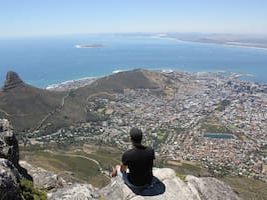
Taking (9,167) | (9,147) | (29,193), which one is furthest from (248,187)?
(9,167)

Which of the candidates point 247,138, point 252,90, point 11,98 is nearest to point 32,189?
point 247,138

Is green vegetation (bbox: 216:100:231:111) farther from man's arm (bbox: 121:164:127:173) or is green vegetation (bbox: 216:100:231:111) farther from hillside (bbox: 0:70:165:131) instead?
man's arm (bbox: 121:164:127:173)

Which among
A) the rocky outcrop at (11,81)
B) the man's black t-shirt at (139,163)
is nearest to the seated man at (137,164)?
the man's black t-shirt at (139,163)

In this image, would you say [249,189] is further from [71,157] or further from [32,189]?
[32,189]

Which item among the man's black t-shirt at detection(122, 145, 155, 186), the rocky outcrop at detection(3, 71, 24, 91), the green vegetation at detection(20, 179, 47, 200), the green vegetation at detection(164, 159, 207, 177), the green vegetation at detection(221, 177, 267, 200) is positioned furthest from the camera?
the rocky outcrop at detection(3, 71, 24, 91)

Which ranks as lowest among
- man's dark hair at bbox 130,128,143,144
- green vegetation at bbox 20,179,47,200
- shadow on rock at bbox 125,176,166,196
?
green vegetation at bbox 20,179,47,200

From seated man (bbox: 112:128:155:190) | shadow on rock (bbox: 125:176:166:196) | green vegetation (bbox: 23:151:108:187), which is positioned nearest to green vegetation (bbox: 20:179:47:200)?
seated man (bbox: 112:128:155:190)
